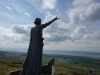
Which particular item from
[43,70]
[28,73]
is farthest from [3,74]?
[28,73]

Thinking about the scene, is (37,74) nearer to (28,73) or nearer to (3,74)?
(28,73)

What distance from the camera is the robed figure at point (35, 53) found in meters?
10.7

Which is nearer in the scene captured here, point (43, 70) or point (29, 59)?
point (29, 59)

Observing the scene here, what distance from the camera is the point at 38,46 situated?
1082 centimetres

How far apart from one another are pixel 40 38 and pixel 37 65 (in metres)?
1.44

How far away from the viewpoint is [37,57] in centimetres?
1075

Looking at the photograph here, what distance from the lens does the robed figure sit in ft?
35.1

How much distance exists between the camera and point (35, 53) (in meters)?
10.7

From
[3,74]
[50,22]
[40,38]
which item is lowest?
[3,74]

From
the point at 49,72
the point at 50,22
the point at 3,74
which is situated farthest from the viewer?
the point at 3,74

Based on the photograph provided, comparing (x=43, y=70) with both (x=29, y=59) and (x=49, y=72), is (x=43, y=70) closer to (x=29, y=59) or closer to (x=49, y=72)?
(x=49, y=72)

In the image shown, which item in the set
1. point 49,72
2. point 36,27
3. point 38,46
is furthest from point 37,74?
point 49,72

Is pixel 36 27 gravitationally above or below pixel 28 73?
above

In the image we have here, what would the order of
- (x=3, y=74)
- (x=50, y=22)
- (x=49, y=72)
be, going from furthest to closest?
(x=3, y=74)
(x=49, y=72)
(x=50, y=22)
